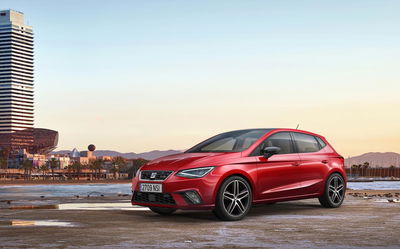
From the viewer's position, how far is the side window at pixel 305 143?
11391 mm

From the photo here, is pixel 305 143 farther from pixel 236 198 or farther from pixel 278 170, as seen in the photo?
pixel 236 198

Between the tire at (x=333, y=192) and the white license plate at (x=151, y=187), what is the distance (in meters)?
3.79

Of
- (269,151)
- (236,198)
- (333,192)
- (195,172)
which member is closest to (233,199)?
Result: (236,198)

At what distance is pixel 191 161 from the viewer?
31.8 feet

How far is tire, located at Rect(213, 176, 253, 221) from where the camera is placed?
951 cm

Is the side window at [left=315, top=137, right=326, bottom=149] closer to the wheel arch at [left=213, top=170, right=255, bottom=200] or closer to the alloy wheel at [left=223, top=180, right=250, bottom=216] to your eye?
the wheel arch at [left=213, top=170, right=255, bottom=200]

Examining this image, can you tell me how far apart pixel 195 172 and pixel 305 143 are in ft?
9.97

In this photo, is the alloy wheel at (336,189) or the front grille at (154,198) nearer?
the front grille at (154,198)

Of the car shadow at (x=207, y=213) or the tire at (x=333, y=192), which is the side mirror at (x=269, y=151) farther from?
the tire at (x=333, y=192)

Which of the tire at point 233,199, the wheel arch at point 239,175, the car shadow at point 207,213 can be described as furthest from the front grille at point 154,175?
the tire at point 233,199

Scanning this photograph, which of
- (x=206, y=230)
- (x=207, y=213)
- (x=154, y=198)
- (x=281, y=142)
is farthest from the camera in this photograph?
(x=281, y=142)

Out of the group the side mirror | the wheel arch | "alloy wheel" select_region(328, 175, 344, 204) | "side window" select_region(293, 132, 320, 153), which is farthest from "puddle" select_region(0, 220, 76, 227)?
"alloy wheel" select_region(328, 175, 344, 204)

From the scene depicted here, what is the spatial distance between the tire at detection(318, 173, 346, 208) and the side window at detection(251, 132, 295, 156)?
48.9 inches

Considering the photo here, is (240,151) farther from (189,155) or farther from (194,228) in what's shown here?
(194,228)
